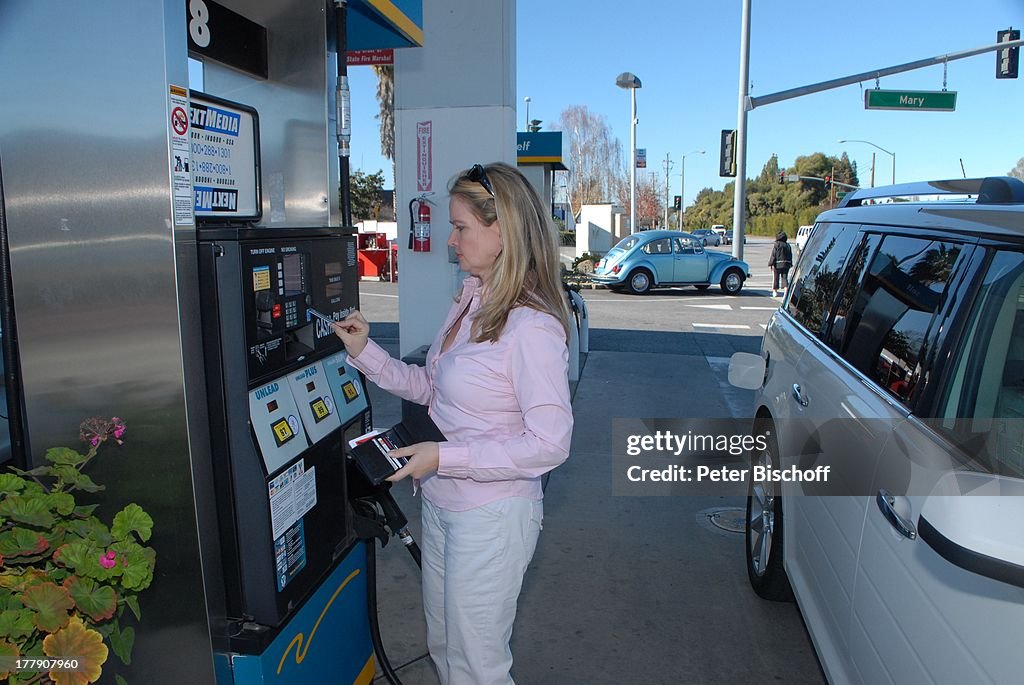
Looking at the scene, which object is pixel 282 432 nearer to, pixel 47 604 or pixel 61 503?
pixel 61 503

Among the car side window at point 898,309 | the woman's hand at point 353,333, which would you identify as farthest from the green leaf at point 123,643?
the car side window at point 898,309

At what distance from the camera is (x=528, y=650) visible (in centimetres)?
343

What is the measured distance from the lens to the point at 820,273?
375cm

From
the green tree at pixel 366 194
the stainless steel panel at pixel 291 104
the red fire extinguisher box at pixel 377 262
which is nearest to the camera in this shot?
the stainless steel panel at pixel 291 104

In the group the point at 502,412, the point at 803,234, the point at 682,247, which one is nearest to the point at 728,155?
the point at 682,247

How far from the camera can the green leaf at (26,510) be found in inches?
60.8

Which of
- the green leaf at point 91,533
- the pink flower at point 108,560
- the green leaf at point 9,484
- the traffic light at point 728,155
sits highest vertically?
the traffic light at point 728,155

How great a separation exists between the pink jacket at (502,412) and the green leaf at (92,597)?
2.72ft

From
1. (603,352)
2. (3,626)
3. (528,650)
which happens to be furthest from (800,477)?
(603,352)

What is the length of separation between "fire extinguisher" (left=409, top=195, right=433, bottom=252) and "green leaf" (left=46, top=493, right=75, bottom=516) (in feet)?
17.8

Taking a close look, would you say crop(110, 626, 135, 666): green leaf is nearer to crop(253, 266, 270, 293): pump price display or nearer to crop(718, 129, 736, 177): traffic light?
crop(253, 266, 270, 293): pump price display

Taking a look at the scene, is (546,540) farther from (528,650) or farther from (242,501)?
(242,501)

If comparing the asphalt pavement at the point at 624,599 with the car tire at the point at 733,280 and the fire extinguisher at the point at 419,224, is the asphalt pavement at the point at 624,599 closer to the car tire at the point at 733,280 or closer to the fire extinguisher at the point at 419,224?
the fire extinguisher at the point at 419,224

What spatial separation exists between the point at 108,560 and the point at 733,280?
18939 millimetres
